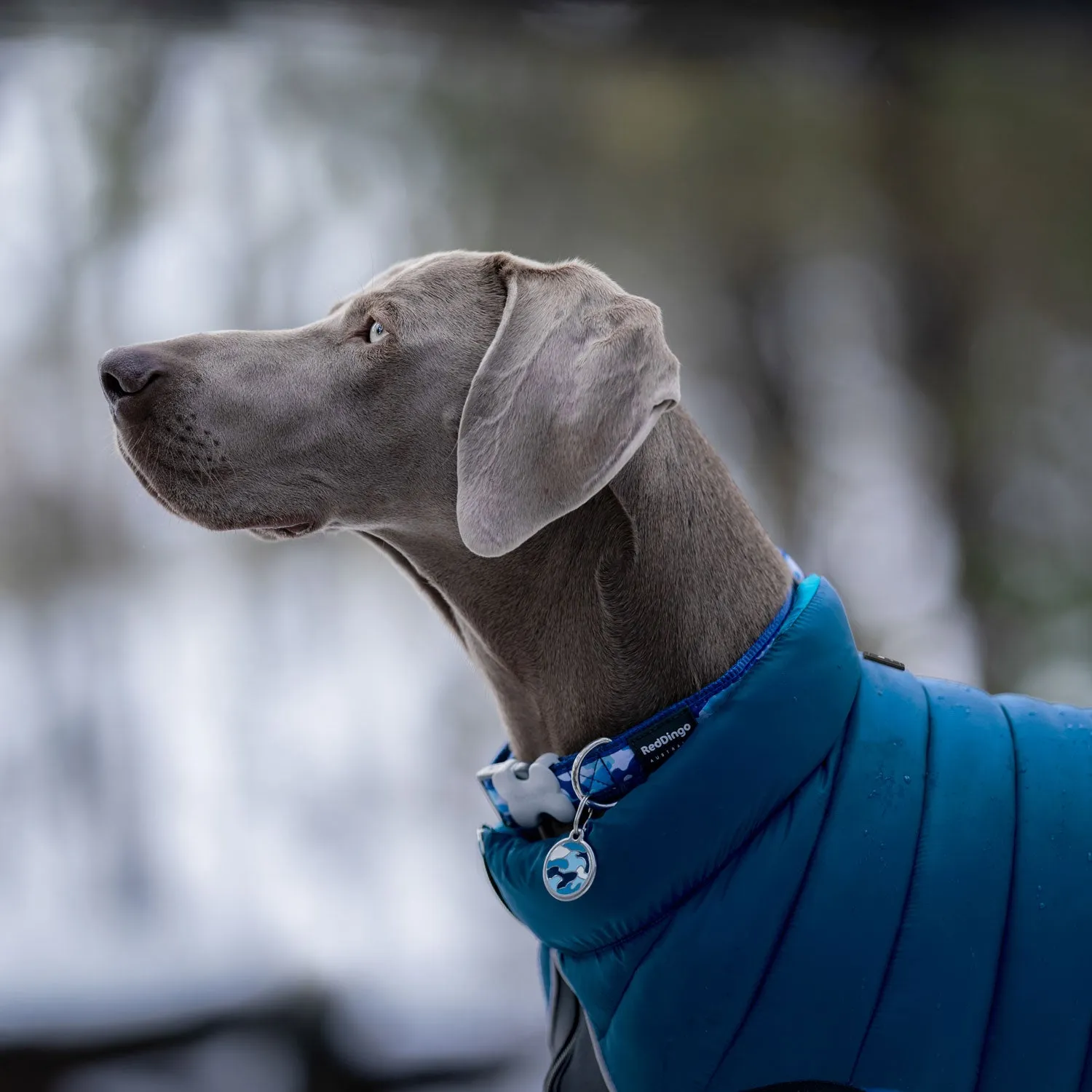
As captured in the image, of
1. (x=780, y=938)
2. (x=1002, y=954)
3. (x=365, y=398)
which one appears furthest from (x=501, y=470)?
(x=1002, y=954)

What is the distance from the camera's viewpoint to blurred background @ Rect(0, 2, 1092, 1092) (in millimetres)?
2215

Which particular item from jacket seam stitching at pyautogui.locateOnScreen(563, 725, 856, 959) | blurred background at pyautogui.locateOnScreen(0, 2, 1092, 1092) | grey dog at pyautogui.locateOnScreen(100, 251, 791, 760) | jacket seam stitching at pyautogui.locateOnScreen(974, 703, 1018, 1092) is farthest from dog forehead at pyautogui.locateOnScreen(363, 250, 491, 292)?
blurred background at pyautogui.locateOnScreen(0, 2, 1092, 1092)

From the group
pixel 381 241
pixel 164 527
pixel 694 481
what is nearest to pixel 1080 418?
pixel 381 241

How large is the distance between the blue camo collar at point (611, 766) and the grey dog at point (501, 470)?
3cm

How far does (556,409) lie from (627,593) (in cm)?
18

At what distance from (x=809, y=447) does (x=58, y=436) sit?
163cm

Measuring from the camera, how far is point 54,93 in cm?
221

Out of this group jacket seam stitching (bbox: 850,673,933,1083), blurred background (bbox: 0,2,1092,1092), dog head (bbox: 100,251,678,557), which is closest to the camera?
jacket seam stitching (bbox: 850,673,933,1083)

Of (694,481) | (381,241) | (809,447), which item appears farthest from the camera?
(809,447)

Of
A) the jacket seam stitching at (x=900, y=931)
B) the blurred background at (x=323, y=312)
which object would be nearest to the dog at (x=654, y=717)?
the jacket seam stitching at (x=900, y=931)

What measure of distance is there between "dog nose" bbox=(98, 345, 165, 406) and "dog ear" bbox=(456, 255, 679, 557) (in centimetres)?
31

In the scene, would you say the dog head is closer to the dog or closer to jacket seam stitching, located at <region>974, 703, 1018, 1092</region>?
the dog

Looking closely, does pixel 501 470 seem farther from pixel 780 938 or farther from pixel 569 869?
pixel 780 938

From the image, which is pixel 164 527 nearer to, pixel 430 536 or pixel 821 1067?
pixel 430 536
